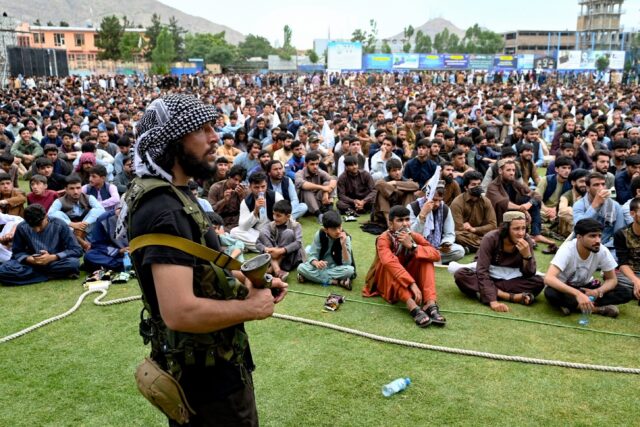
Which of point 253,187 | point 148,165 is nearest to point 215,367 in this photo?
point 148,165

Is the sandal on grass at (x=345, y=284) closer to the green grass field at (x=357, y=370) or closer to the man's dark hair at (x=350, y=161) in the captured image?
the green grass field at (x=357, y=370)

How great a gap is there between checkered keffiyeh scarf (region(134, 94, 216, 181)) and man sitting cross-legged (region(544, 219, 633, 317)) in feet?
12.3

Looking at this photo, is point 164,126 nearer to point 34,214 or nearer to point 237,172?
point 34,214

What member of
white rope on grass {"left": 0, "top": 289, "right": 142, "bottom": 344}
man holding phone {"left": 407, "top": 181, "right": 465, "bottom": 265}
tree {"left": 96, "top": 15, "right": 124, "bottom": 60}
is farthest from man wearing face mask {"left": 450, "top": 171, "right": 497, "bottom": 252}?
tree {"left": 96, "top": 15, "right": 124, "bottom": 60}

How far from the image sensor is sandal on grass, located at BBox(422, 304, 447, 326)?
450cm

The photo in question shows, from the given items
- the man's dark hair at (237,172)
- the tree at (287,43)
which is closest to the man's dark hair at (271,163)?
the man's dark hair at (237,172)

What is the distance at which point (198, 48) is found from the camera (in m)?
70.9

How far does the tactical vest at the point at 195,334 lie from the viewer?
1.71 metres

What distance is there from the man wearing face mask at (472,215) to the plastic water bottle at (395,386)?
326 cm

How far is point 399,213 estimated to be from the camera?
4930mm

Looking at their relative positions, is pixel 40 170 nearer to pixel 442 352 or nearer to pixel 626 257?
pixel 442 352

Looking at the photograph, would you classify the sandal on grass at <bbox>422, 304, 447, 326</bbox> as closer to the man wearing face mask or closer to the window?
the man wearing face mask

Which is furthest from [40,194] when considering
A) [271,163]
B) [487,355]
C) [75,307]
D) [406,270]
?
[487,355]

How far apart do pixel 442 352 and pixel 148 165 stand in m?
2.88
